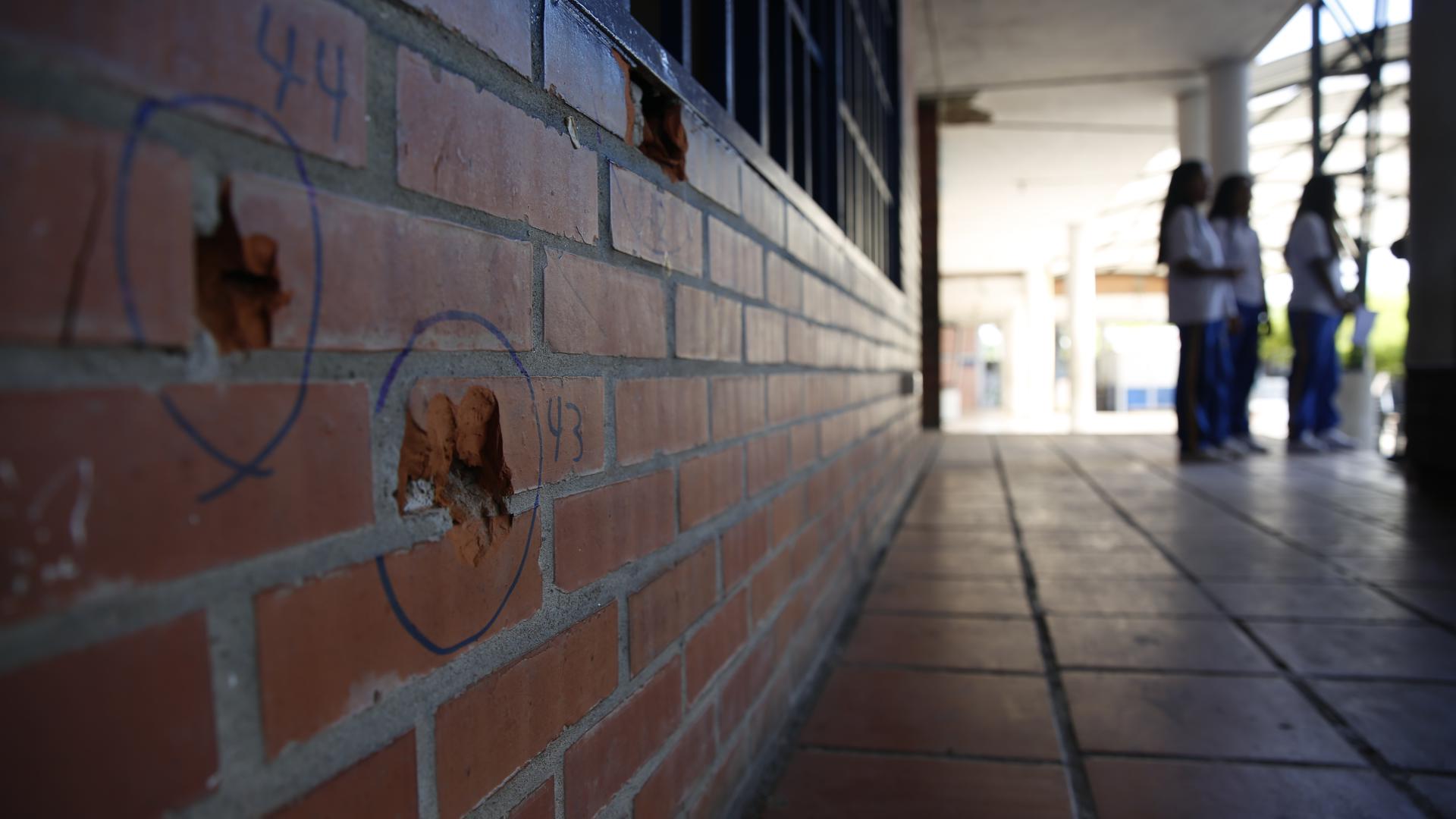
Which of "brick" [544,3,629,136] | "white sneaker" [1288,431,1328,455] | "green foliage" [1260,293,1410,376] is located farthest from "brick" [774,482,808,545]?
"green foliage" [1260,293,1410,376]

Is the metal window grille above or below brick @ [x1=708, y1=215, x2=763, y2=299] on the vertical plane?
above

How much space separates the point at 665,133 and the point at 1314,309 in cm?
602

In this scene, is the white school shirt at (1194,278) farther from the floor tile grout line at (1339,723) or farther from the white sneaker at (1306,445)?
the floor tile grout line at (1339,723)

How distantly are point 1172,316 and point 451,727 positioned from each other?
213 inches

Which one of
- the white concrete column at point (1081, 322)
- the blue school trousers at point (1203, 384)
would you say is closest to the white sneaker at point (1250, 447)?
the blue school trousers at point (1203, 384)

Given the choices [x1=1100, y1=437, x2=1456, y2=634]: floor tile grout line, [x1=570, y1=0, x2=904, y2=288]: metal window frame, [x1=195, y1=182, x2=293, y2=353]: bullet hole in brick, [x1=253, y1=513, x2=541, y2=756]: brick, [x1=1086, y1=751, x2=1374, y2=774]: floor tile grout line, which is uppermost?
[x1=570, y1=0, x2=904, y2=288]: metal window frame

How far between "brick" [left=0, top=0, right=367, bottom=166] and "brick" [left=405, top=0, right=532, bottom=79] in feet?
0.31

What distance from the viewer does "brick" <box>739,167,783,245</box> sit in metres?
1.34

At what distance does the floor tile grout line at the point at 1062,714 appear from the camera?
4.01 feet

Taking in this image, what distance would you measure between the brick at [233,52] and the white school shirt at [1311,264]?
6393 millimetres

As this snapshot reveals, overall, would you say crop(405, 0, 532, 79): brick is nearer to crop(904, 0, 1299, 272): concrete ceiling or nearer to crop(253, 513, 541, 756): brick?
crop(253, 513, 541, 756): brick

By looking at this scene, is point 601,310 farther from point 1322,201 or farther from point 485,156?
point 1322,201

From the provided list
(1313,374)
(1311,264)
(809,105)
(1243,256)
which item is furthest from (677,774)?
(1313,374)

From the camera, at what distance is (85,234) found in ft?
1.15
